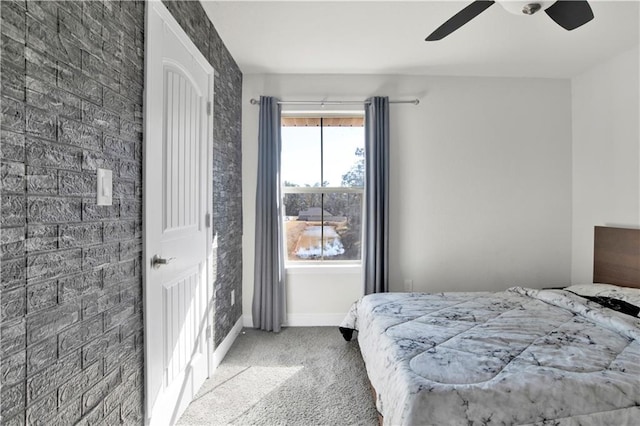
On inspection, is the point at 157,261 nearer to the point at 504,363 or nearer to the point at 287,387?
the point at 287,387

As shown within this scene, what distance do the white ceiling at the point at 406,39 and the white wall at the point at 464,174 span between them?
17cm

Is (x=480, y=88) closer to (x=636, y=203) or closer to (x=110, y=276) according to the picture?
(x=636, y=203)

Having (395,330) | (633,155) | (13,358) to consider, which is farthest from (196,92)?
(633,155)

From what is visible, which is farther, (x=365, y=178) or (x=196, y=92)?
(x=365, y=178)

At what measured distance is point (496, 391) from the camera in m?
1.26

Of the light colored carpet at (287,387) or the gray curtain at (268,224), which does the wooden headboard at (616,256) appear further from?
the gray curtain at (268,224)

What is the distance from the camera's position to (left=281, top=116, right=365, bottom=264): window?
323 centimetres

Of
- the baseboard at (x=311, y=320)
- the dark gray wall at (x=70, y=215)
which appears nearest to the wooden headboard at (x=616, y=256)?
the baseboard at (x=311, y=320)

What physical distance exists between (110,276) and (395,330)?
1.42m

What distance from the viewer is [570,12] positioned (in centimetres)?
158

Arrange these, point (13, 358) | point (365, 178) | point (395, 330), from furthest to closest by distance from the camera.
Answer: point (365, 178)
point (395, 330)
point (13, 358)

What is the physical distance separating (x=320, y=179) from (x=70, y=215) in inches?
93.9

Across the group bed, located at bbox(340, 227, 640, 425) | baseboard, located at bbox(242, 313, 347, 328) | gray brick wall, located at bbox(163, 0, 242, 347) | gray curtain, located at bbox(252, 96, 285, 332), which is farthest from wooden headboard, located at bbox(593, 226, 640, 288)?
gray brick wall, located at bbox(163, 0, 242, 347)

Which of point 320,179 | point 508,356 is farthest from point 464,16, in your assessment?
point 320,179
